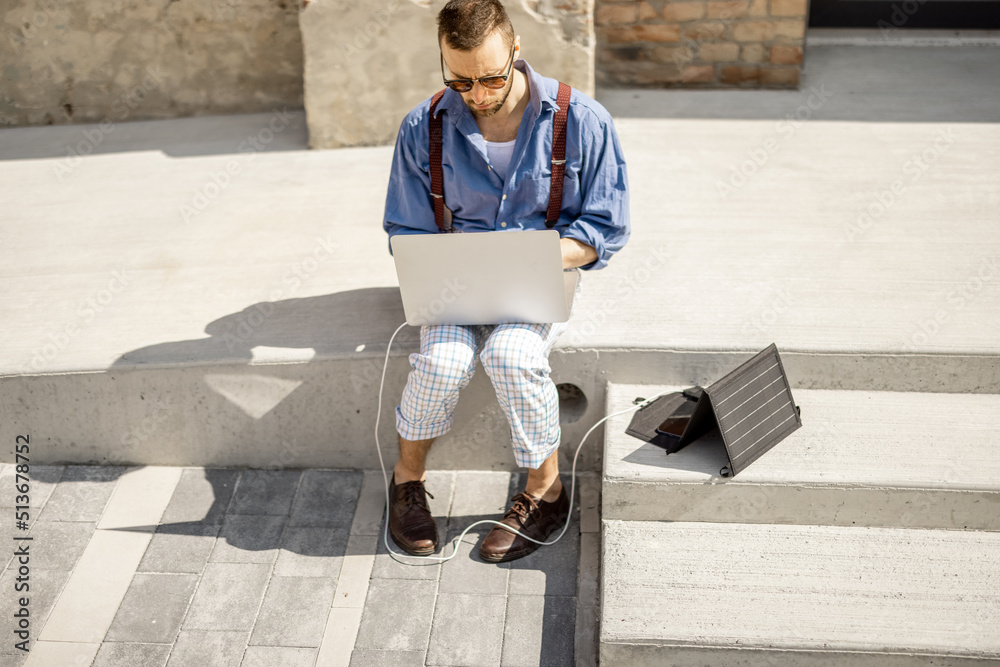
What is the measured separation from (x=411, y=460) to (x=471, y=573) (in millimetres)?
424

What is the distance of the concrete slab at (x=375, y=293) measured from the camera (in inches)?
129

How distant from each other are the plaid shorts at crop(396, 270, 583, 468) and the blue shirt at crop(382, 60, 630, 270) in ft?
1.12

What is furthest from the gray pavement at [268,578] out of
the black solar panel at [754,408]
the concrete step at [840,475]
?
the black solar panel at [754,408]

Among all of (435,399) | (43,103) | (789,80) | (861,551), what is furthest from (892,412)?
(43,103)

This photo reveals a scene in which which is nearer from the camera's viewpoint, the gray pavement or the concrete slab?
the gray pavement

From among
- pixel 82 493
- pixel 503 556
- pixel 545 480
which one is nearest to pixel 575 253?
pixel 545 480

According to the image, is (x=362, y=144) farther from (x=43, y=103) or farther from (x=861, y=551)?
(x=861, y=551)

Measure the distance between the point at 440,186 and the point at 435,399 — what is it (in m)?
0.68

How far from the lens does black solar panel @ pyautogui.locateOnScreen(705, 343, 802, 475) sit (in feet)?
9.55

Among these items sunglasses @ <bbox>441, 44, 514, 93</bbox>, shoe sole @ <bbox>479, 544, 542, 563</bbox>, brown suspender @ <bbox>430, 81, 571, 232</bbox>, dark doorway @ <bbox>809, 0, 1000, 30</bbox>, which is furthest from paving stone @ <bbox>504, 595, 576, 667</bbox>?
dark doorway @ <bbox>809, 0, 1000, 30</bbox>

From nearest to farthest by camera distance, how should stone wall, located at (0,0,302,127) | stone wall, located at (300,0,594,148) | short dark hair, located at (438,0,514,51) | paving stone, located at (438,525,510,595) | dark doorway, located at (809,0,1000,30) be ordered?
short dark hair, located at (438,0,514,51)
paving stone, located at (438,525,510,595)
stone wall, located at (300,0,594,148)
stone wall, located at (0,0,302,127)
dark doorway, located at (809,0,1000,30)

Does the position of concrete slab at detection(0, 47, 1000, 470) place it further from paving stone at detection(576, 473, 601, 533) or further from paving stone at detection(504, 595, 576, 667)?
paving stone at detection(504, 595, 576, 667)

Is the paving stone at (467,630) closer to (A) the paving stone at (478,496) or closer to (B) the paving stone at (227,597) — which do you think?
(A) the paving stone at (478,496)

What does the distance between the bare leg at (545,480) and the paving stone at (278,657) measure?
0.85m
